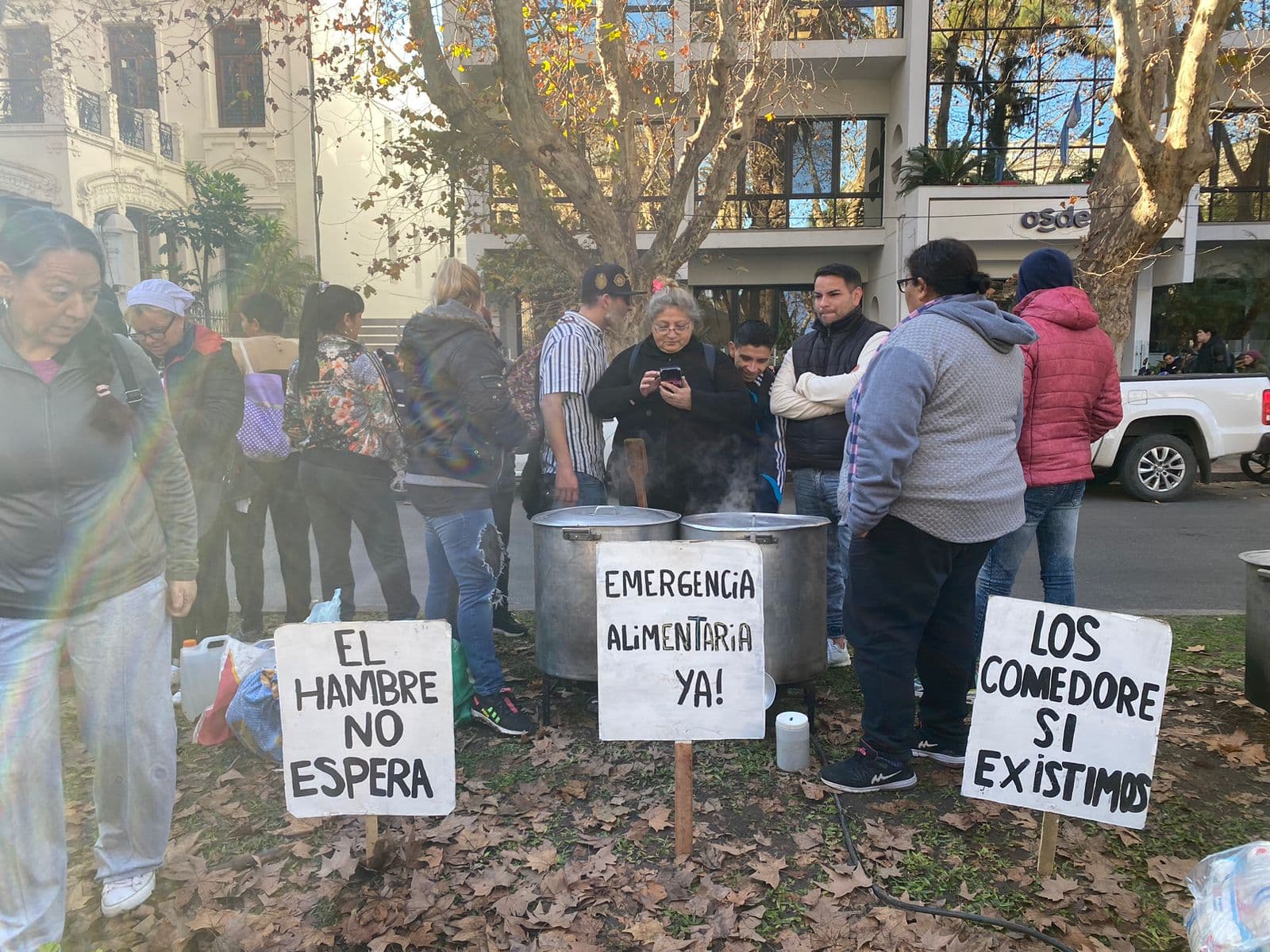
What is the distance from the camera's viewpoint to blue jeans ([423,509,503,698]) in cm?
404

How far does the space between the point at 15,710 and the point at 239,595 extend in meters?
3.14

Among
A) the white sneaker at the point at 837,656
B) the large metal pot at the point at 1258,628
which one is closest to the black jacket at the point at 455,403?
the white sneaker at the point at 837,656

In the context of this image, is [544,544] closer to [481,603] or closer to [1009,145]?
[481,603]

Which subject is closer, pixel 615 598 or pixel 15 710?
pixel 15 710

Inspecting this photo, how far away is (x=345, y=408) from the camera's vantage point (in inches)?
171

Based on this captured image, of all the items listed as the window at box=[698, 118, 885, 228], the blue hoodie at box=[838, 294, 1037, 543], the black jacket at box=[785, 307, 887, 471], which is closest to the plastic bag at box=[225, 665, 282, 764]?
the blue hoodie at box=[838, 294, 1037, 543]

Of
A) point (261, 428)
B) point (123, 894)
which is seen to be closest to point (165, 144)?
point (261, 428)

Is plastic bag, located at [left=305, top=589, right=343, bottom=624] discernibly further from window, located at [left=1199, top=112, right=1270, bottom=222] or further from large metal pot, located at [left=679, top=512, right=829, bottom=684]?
window, located at [left=1199, top=112, right=1270, bottom=222]

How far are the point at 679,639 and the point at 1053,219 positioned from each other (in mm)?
17374

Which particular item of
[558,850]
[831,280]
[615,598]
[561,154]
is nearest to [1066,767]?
[615,598]

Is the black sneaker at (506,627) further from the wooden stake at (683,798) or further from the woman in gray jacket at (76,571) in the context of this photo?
the woman in gray jacket at (76,571)

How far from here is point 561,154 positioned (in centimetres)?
753

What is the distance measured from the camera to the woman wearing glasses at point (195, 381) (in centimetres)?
454

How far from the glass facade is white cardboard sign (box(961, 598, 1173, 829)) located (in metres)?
17.5
